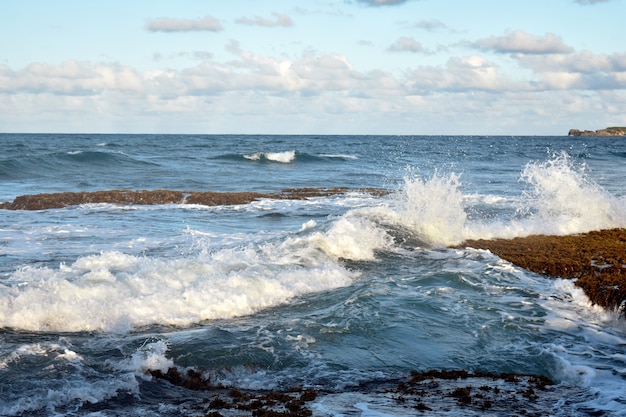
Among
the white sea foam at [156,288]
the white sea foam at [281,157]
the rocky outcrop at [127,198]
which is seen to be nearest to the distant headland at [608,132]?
the white sea foam at [281,157]

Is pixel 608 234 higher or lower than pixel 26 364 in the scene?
higher

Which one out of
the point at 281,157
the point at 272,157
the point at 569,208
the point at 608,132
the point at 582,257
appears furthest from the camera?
the point at 608,132

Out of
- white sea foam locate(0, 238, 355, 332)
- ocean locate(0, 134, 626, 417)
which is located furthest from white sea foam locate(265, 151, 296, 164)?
white sea foam locate(0, 238, 355, 332)

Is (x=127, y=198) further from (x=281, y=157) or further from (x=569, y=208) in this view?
(x=281, y=157)

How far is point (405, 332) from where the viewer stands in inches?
345

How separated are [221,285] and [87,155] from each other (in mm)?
38735

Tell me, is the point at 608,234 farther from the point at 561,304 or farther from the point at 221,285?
the point at 221,285

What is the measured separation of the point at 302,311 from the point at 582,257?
618cm

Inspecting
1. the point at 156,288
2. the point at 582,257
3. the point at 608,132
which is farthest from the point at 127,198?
the point at 608,132

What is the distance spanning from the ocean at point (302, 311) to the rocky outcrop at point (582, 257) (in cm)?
31

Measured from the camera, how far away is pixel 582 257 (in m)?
12.7

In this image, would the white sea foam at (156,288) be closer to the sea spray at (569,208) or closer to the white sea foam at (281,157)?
the sea spray at (569,208)

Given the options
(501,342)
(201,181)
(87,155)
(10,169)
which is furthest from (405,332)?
(87,155)

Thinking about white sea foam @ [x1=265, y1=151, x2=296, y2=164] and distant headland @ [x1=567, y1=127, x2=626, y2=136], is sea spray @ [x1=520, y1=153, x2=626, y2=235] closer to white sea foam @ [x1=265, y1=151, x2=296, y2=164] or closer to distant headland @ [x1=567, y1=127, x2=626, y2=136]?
white sea foam @ [x1=265, y1=151, x2=296, y2=164]
